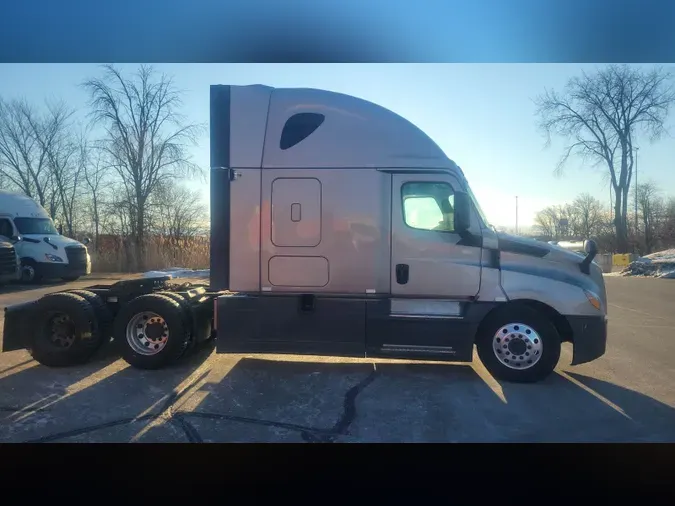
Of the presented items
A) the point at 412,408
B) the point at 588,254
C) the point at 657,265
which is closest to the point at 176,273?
the point at 412,408

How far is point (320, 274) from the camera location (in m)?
5.19

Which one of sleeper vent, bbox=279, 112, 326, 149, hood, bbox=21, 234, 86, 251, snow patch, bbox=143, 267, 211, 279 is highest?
sleeper vent, bbox=279, 112, 326, 149

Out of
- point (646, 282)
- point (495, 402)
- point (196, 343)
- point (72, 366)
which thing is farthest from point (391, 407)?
point (72, 366)

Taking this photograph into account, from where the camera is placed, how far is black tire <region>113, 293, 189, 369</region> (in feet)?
17.9

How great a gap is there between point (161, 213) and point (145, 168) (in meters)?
0.47

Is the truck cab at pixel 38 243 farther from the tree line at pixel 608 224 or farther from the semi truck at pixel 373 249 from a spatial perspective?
the tree line at pixel 608 224

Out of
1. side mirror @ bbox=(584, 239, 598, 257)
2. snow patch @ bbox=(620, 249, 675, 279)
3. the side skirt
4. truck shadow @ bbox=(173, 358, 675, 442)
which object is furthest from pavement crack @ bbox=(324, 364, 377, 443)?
snow patch @ bbox=(620, 249, 675, 279)

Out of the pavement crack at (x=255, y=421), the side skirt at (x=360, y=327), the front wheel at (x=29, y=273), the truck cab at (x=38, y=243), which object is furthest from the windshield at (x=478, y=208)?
the front wheel at (x=29, y=273)

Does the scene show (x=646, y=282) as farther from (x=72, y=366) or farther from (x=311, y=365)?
(x=72, y=366)

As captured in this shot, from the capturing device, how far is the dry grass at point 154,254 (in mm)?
5320

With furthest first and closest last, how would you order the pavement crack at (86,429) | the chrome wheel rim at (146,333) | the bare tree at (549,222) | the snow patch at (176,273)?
the snow patch at (176,273)
the chrome wheel rim at (146,333)
the bare tree at (549,222)
the pavement crack at (86,429)

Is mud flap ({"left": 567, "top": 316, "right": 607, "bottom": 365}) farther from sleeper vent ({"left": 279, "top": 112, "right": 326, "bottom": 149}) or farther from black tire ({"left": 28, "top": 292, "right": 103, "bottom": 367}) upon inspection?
black tire ({"left": 28, "top": 292, "right": 103, "bottom": 367})

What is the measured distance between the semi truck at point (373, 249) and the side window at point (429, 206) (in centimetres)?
1

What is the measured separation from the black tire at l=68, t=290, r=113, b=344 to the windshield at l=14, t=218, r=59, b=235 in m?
0.81
